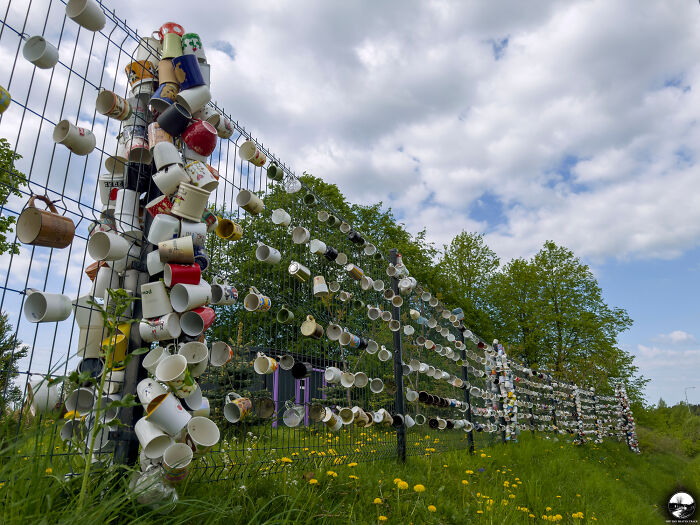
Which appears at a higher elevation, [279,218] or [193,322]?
[279,218]

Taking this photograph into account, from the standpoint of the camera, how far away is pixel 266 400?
8.41ft

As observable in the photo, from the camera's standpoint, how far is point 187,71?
7.19 feet

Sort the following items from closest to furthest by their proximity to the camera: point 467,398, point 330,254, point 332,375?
point 332,375, point 330,254, point 467,398

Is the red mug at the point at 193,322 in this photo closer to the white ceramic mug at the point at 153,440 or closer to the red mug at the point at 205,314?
the red mug at the point at 205,314

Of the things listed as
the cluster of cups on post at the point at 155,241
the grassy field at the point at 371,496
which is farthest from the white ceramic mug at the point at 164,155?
the grassy field at the point at 371,496

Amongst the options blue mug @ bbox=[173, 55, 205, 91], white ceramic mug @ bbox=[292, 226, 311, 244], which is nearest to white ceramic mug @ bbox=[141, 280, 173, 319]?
blue mug @ bbox=[173, 55, 205, 91]

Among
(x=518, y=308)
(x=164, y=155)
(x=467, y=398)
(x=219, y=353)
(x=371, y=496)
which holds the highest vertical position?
(x=518, y=308)

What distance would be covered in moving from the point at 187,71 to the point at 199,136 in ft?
1.08

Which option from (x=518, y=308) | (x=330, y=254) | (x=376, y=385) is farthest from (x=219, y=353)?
(x=518, y=308)

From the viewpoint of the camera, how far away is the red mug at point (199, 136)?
2.17 m

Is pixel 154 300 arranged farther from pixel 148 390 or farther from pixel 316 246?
pixel 316 246

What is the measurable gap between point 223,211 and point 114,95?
82 cm

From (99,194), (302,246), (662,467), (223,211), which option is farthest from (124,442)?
(662,467)

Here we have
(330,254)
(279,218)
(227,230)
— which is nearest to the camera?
(227,230)
